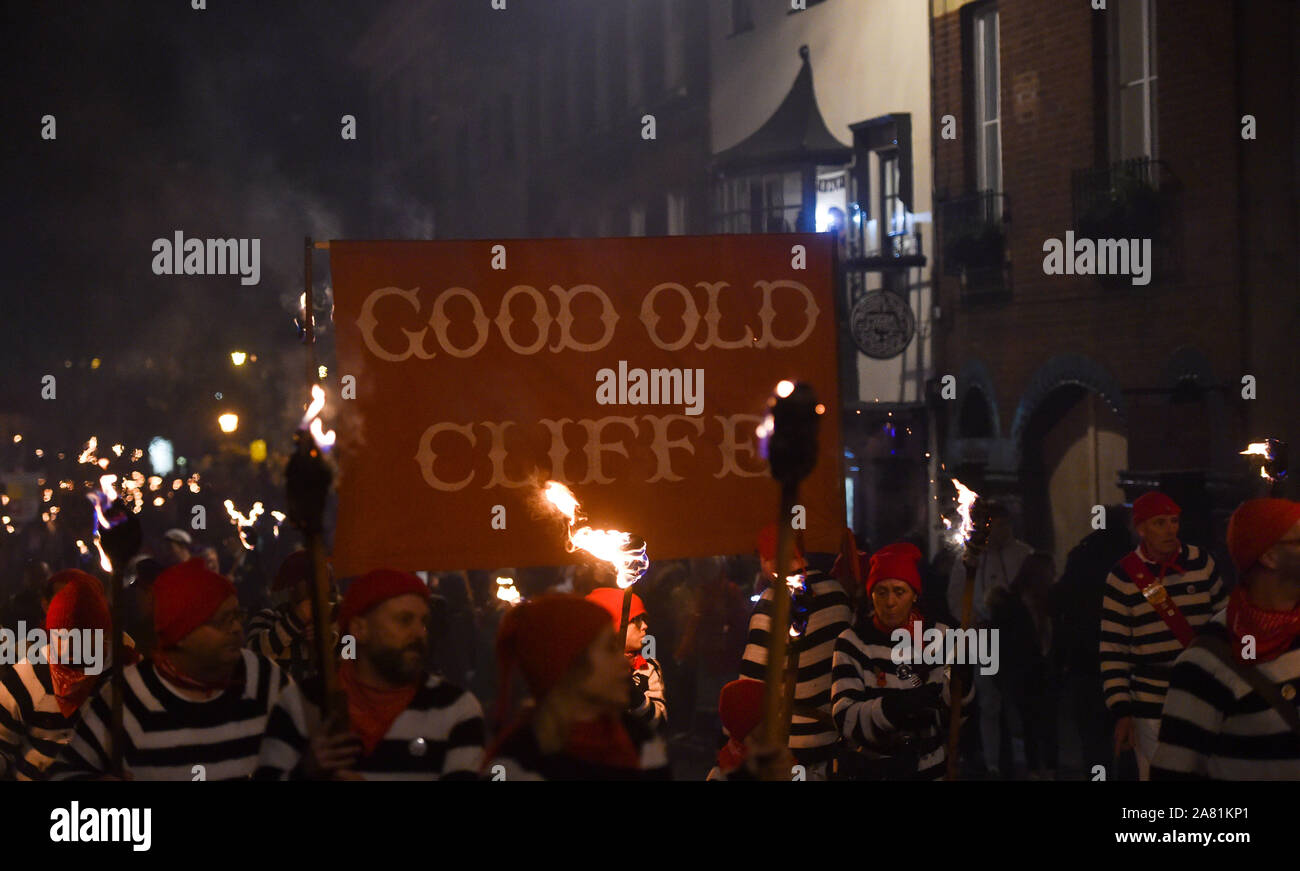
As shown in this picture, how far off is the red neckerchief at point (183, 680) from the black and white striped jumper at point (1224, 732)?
3.03 meters

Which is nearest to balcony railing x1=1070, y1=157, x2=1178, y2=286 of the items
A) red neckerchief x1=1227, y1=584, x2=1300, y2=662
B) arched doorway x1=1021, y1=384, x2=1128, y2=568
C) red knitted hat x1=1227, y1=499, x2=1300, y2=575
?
arched doorway x1=1021, y1=384, x2=1128, y2=568

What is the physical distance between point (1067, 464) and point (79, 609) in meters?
13.2

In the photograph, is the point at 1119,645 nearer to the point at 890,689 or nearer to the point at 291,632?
the point at 890,689

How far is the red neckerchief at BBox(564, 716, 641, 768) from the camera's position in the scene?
382cm

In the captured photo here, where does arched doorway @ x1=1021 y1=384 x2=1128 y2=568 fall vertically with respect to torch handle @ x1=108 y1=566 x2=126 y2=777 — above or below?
above

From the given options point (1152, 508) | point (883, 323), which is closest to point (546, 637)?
point (1152, 508)

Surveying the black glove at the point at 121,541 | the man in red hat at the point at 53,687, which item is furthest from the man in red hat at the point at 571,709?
the man in red hat at the point at 53,687

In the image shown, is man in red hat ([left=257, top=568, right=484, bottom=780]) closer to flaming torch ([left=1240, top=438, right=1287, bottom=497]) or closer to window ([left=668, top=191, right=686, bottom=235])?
flaming torch ([left=1240, top=438, right=1287, bottom=497])

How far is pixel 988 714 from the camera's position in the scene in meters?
11.1

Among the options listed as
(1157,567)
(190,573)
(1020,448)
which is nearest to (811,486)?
(1157,567)

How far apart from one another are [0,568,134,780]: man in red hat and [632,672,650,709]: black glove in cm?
224

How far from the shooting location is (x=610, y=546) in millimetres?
6324

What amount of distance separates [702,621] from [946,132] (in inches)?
Result: 365
